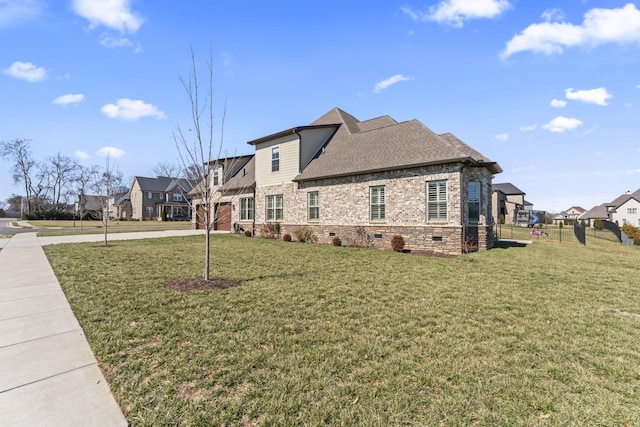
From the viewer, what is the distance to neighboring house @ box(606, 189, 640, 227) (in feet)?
193

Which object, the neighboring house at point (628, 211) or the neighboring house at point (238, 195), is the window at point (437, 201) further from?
the neighboring house at point (628, 211)

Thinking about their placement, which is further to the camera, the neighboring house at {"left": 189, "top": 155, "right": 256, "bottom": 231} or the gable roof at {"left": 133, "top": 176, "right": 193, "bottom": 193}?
the gable roof at {"left": 133, "top": 176, "right": 193, "bottom": 193}

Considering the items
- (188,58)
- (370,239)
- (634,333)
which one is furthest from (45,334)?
(370,239)

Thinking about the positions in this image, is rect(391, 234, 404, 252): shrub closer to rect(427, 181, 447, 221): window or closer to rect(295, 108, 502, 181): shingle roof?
rect(427, 181, 447, 221): window

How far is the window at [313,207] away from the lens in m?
17.6

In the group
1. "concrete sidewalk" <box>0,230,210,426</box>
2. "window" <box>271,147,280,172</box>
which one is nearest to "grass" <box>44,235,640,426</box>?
"concrete sidewalk" <box>0,230,210,426</box>

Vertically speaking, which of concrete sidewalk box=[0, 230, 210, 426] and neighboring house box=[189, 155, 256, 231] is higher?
neighboring house box=[189, 155, 256, 231]

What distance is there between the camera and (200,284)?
6844 millimetres

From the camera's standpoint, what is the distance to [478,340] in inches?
161

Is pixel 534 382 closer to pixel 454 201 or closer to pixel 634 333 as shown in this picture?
pixel 634 333

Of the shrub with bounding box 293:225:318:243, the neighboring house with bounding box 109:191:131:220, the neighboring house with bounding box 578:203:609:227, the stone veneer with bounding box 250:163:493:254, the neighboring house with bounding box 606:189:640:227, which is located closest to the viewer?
the stone veneer with bounding box 250:163:493:254

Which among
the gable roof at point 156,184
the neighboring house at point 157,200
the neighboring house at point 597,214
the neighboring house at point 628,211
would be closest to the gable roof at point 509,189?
the neighboring house at point 628,211

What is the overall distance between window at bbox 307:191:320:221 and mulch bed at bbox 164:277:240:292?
34.8 ft

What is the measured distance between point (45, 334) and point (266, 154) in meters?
17.4
